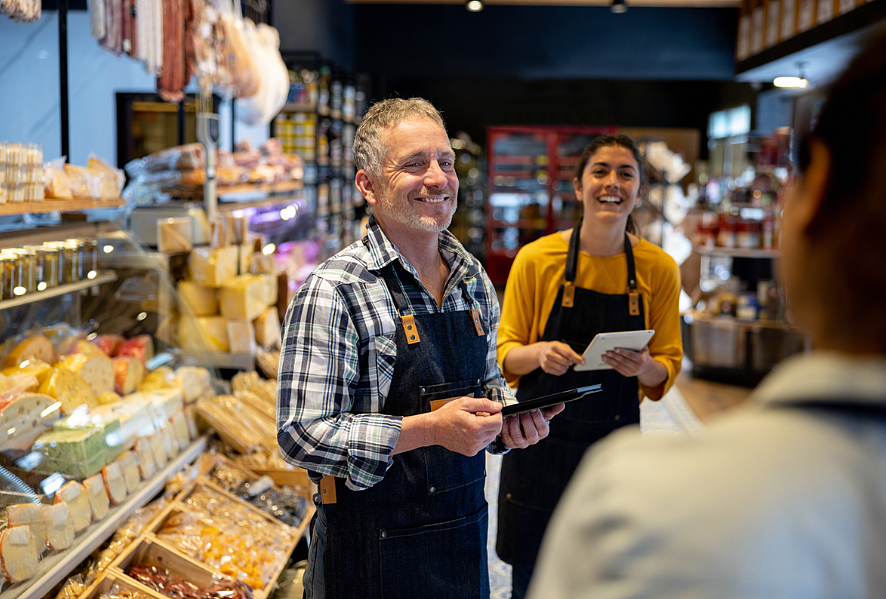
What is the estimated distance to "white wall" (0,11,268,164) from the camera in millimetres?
5691

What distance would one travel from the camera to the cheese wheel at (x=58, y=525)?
6.49 ft

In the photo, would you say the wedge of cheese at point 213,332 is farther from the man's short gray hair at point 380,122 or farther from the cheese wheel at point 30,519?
the man's short gray hair at point 380,122

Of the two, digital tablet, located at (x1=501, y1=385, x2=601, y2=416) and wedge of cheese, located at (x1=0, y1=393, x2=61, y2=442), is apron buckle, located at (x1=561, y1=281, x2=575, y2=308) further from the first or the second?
wedge of cheese, located at (x1=0, y1=393, x2=61, y2=442)

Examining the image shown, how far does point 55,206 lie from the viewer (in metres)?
2.52

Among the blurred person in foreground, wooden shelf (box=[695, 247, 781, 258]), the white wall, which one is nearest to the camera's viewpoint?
the blurred person in foreground

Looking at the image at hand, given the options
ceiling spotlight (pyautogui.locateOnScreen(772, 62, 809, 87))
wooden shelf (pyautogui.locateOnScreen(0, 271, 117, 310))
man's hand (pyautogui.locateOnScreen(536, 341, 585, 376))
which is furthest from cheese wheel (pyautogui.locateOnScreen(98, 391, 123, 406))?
ceiling spotlight (pyautogui.locateOnScreen(772, 62, 809, 87))

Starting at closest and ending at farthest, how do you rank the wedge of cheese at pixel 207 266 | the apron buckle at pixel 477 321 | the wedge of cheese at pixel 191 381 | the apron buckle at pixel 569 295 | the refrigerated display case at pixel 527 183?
the apron buckle at pixel 477 321
the apron buckle at pixel 569 295
the wedge of cheese at pixel 191 381
the wedge of cheese at pixel 207 266
the refrigerated display case at pixel 527 183

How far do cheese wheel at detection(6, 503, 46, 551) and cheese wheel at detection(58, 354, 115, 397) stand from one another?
0.55m

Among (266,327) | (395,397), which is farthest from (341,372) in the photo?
(266,327)

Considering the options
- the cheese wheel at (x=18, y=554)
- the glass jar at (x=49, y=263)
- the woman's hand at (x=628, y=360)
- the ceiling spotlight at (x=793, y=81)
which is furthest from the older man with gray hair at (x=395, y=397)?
the ceiling spotlight at (x=793, y=81)

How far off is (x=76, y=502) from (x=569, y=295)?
1608 millimetres

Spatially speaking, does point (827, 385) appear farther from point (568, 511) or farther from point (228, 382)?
point (228, 382)

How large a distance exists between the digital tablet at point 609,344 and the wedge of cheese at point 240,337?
6.02 ft

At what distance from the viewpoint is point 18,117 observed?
18.7 ft
